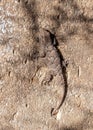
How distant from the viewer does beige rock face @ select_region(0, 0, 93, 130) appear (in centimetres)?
192

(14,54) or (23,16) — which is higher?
(23,16)

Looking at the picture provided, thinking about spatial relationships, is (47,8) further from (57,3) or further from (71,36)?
(71,36)

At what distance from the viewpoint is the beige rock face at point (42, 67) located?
6.28 ft

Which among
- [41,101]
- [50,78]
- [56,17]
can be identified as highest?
[56,17]

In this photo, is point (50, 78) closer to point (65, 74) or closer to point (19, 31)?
point (65, 74)

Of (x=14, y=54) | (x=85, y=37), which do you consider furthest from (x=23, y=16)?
(x=85, y=37)

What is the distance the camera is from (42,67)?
1.96 metres

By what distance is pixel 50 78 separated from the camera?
1.97 metres

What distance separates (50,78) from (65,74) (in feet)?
0.28

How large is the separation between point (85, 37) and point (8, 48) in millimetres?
415

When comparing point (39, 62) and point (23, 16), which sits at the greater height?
point (23, 16)

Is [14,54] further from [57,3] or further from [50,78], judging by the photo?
[57,3]

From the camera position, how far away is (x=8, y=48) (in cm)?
192

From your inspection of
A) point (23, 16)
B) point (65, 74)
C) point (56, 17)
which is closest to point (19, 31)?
point (23, 16)
